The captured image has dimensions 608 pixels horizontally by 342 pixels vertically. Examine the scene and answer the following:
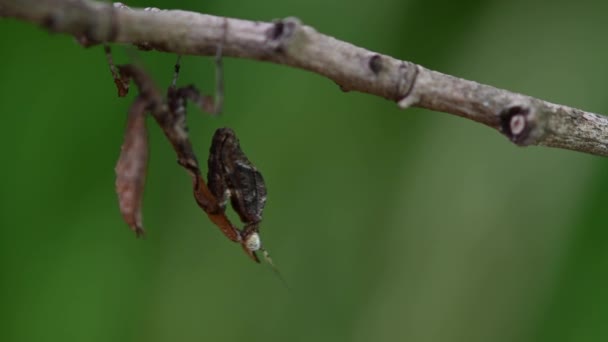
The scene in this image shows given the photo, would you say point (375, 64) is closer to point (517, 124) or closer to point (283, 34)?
point (283, 34)

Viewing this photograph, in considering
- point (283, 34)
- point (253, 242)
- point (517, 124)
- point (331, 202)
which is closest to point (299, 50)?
point (283, 34)

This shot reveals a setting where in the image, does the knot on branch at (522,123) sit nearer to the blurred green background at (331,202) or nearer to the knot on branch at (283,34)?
the knot on branch at (283,34)

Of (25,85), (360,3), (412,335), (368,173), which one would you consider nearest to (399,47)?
(360,3)

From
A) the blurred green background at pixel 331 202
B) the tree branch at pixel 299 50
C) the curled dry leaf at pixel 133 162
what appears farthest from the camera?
the blurred green background at pixel 331 202

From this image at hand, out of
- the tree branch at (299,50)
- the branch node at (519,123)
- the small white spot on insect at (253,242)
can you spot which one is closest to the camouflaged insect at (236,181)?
the small white spot on insect at (253,242)

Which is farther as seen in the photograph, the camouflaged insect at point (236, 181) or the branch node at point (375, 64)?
the camouflaged insect at point (236, 181)

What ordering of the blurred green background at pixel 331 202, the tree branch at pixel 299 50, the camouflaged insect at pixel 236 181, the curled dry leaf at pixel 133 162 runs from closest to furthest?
the tree branch at pixel 299 50
the curled dry leaf at pixel 133 162
the camouflaged insect at pixel 236 181
the blurred green background at pixel 331 202
